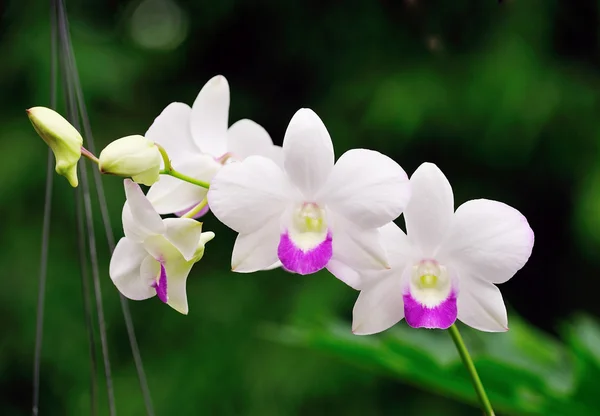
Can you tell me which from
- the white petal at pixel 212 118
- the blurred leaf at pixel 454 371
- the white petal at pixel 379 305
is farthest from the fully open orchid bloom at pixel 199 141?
the blurred leaf at pixel 454 371

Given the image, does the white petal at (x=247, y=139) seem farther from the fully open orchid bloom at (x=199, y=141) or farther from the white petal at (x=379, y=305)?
the white petal at (x=379, y=305)

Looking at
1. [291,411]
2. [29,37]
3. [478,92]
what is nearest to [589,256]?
[478,92]

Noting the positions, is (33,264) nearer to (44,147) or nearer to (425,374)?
(44,147)

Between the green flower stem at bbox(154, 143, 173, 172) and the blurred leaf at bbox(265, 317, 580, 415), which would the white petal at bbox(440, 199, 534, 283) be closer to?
the green flower stem at bbox(154, 143, 173, 172)

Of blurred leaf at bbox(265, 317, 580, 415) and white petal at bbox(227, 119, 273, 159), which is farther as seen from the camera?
blurred leaf at bbox(265, 317, 580, 415)

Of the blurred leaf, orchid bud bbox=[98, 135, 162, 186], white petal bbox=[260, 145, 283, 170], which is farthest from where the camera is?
the blurred leaf

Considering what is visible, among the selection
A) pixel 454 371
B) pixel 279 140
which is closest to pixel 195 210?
pixel 454 371

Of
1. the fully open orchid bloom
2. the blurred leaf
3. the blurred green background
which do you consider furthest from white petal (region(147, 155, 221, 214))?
the blurred green background
